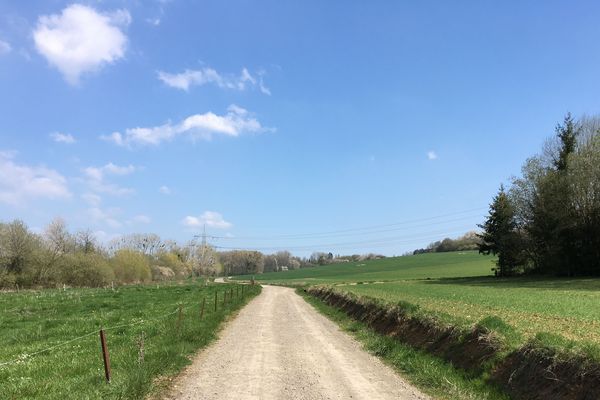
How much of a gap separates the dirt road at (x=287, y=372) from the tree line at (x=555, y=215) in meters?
48.9

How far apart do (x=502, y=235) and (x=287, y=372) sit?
6438cm

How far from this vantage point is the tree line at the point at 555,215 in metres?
55.8

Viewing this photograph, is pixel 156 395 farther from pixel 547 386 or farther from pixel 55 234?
pixel 55 234

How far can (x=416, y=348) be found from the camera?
15219 millimetres

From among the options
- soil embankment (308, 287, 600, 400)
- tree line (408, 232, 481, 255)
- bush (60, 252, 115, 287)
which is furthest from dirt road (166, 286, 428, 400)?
tree line (408, 232, 481, 255)

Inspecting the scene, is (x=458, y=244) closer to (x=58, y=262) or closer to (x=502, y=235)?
(x=502, y=235)

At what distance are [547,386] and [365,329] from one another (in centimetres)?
1264

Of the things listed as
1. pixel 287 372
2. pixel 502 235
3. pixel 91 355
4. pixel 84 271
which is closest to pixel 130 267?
pixel 84 271

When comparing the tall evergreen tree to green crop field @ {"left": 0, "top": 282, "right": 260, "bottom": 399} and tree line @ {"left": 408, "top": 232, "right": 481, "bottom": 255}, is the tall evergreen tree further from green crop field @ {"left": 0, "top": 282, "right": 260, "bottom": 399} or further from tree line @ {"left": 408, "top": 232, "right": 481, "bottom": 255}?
→ tree line @ {"left": 408, "top": 232, "right": 481, "bottom": 255}

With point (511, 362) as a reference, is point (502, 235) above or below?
above

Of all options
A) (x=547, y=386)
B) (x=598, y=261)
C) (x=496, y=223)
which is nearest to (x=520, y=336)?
(x=547, y=386)

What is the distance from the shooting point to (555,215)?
57.2 m

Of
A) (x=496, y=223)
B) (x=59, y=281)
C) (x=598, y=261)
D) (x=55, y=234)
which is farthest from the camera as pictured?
(x=55, y=234)

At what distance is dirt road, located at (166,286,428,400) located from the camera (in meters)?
9.48
